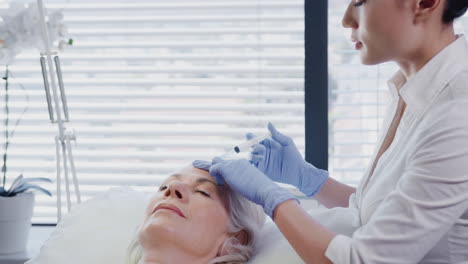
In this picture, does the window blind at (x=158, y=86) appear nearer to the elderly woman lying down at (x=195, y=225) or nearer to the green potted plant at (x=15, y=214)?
the green potted plant at (x=15, y=214)

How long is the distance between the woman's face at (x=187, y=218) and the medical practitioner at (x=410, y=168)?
0.32 ft

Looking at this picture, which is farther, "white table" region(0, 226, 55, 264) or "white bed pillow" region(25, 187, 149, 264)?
"white table" region(0, 226, 55, 264)

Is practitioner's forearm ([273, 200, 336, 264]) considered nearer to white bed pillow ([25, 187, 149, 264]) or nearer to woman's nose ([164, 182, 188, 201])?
woman's nose ([164, 182, 188, 201])

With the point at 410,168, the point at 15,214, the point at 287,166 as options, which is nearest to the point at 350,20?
the point at 410,168

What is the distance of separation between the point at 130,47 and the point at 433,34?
4.49 ft

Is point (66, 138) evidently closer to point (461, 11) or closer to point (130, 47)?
point (130, 47)

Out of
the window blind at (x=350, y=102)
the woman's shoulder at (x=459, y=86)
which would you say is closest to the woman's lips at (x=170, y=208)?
the woman's shoulder at (x=459, y=86)

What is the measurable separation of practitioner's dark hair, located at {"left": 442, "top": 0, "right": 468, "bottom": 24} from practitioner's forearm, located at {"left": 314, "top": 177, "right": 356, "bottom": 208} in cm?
64

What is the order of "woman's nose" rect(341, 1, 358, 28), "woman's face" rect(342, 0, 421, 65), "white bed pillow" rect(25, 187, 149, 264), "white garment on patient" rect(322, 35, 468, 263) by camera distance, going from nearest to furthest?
1. "white garment on patient" rect(322, 35, 468, 263)
2. "woman's face" rect(342, 0, 421, 65)
3. "woman's nose" rect(341, 1, 358, 28)
4. "white bed pillow" rect(25, 187, 149, 264)

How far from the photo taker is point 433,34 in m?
1.32

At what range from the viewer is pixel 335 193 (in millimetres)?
1788

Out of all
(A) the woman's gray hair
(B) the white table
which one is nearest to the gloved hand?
(A) the woman's gray hair

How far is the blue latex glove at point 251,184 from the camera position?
1.37 metres

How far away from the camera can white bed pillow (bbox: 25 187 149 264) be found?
5.45ft
